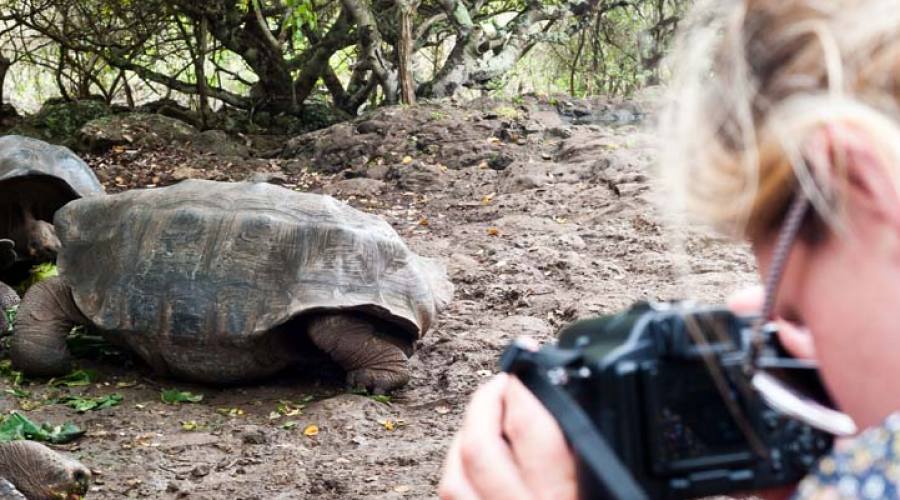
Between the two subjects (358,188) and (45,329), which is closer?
(45,329)

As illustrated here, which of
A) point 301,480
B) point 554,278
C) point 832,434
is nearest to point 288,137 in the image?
point 554,278

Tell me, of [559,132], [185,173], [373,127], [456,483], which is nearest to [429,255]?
[559,132]

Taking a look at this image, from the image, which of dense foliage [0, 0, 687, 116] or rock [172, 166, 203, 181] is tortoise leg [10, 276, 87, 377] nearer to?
rock [172, 166, 203, 181]

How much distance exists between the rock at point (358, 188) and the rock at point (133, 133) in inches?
101

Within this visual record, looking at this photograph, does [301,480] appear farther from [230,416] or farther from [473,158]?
[473,158]

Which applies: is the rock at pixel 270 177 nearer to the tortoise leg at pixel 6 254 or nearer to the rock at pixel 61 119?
the rock at pixel 61 119

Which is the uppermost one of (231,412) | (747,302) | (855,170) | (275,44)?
(275,44)

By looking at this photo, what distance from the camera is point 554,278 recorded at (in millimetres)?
5234

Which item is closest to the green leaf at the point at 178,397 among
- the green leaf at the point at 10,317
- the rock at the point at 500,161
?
the green leaf at the point at 10,317

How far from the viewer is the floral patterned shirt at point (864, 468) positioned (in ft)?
2.02

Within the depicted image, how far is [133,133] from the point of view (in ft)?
32.0

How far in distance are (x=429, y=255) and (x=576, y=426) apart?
5193mm

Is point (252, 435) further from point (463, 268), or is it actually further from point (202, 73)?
point (202, 73)

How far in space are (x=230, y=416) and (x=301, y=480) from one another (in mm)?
869
